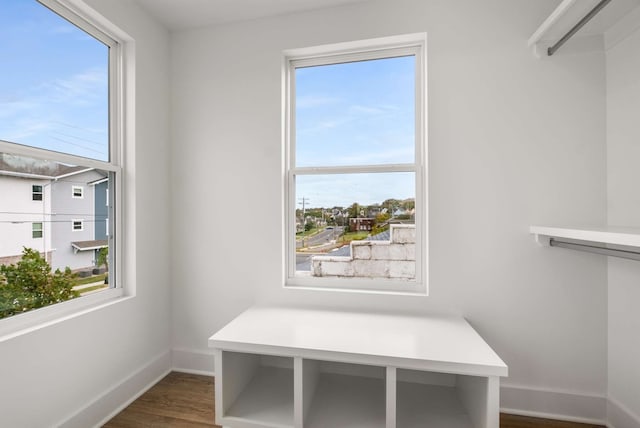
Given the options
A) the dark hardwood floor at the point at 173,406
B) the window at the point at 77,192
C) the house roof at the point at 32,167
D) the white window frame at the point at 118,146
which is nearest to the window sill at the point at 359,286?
the dark hardwood floor at the point at 173,406

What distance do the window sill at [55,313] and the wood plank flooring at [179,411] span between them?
0.65m

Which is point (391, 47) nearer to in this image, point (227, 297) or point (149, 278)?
point (227, 297)

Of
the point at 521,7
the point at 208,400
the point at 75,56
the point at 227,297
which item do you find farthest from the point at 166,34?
the point at 208,400

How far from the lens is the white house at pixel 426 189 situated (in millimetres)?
1610

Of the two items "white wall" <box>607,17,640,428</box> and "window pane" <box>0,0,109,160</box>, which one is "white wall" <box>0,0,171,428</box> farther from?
"white wall" <box>607,17,640,428</box>

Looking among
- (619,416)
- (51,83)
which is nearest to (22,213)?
(51,83)

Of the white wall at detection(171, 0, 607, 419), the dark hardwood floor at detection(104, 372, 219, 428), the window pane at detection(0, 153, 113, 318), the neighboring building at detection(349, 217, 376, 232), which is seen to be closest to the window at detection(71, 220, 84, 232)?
the window pane at detection(0, 153, 113, 318)

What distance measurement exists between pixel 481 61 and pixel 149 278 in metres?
2.55

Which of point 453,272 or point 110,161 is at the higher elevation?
point 110,161

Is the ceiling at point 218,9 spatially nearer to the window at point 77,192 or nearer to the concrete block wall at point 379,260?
the window at point 77,192

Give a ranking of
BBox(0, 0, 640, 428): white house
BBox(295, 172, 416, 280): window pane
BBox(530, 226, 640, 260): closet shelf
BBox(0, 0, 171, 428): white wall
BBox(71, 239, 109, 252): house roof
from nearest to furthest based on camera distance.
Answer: BBox(530, 226, 640, 260): closet shelf < BBox(0, 0, 171, 428): white wall < BBox(0, 0, 640, 428): white house < BBox(71, 239, 109, 252): house roof < BBox(295, 172, 416, 280): window pane

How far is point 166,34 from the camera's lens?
2.26 metres

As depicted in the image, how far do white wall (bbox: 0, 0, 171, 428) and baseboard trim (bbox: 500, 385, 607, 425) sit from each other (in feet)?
7.53

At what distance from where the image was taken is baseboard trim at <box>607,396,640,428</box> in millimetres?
1538
